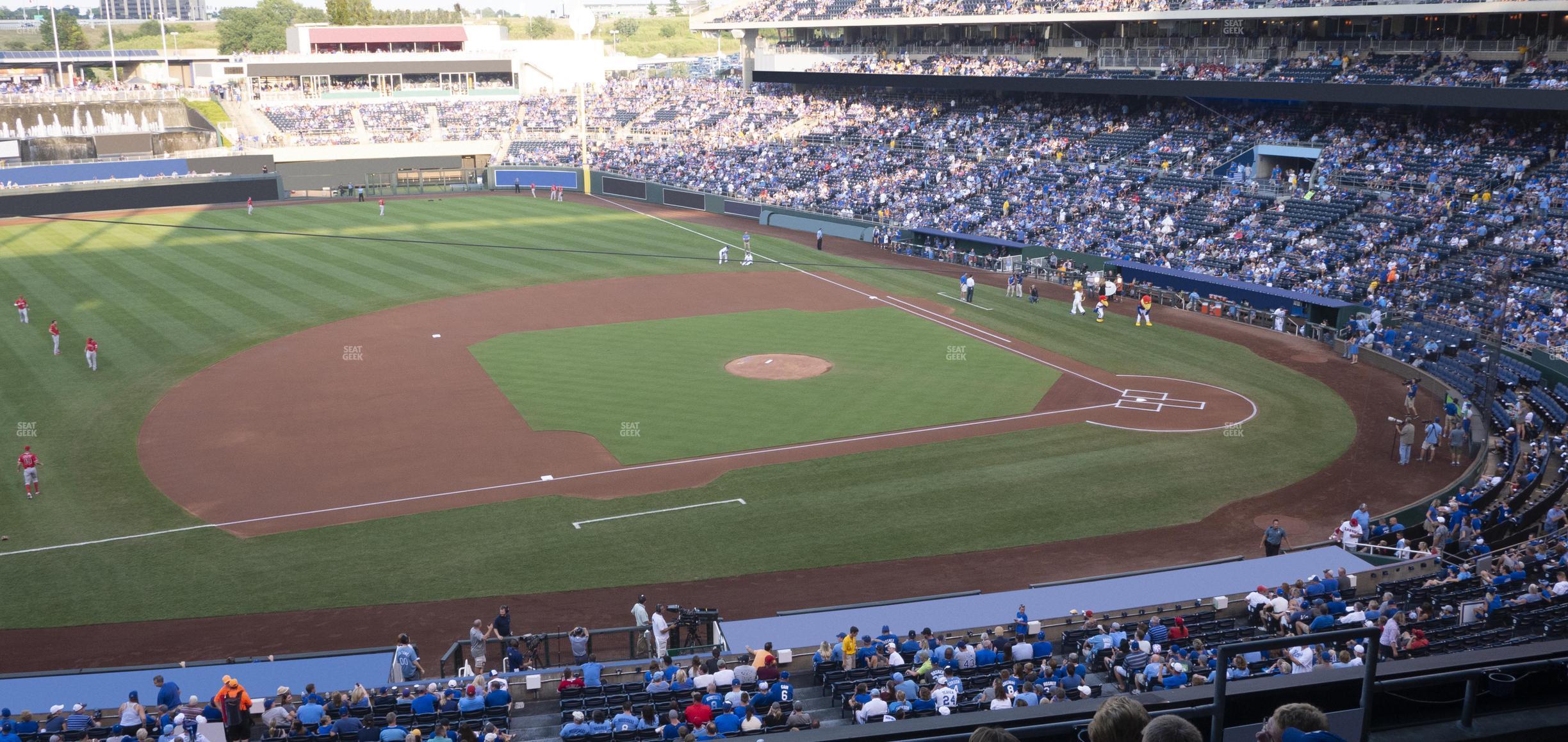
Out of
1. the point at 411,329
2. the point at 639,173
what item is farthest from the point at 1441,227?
the point at 639,173

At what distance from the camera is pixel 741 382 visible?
33594 millimetres

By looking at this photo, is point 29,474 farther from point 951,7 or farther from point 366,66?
point 366,66

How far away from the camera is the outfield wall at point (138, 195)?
2514 inches

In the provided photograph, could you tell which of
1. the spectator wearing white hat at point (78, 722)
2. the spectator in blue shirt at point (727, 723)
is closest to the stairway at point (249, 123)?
the spectator wearing white hat at point (78, 722)

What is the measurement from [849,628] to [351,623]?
8544 millimetres

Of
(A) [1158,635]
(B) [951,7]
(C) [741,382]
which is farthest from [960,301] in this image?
(A) [1158,635]

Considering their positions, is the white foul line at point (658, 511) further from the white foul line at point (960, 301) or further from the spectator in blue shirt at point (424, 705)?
the white foul line at point (960, 301)

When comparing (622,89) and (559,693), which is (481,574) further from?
(622,89)

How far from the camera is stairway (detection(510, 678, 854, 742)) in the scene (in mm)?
13844

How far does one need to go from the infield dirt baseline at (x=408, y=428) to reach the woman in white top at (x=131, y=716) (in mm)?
9365

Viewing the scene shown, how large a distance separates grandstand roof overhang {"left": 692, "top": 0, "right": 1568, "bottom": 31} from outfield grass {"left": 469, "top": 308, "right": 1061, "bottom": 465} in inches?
868

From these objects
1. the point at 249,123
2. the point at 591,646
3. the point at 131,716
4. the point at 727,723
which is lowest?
the point at 591,646

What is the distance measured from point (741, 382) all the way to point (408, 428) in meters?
9.40

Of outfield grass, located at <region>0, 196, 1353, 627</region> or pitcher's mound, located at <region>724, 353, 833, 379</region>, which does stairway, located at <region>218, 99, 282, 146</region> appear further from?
pitcher's mound, located at <region>724, 353, 833, 379</region>
